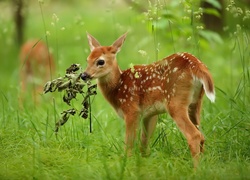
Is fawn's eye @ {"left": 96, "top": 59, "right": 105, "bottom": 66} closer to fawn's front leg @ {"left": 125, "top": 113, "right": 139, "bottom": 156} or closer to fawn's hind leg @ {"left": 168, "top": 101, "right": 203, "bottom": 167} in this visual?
fawn's front leg @ {"left": 125, "top": 113, "right": 139, "bottom": 156}

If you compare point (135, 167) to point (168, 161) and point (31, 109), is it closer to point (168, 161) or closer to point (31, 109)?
point (168, 161)

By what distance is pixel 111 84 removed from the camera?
20.4 ft

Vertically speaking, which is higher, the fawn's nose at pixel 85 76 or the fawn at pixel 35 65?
the fawn at pixel 35 65

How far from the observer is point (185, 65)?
18.2 ft

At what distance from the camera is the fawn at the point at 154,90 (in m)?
5.41

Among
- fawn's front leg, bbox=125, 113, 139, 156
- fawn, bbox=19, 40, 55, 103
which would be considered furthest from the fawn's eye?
fawn, bbox=19, 40, 55, 103

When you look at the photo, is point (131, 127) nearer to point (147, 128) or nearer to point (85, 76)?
point (147, 128)

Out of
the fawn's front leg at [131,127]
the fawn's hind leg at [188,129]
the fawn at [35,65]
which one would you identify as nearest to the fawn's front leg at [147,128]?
the fawn's front leg at [131,127]

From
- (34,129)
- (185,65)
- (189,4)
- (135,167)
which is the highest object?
(189,4)

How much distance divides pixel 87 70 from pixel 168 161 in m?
1.24

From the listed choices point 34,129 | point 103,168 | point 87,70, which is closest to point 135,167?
point 103,168

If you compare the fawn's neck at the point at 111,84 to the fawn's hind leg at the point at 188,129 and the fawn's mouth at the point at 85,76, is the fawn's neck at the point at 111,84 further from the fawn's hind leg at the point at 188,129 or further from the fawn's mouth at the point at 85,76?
the fawn's hind leg at the point at 188,129

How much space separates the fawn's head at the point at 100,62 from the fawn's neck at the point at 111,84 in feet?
0.12

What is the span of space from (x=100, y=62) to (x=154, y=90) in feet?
2.12
